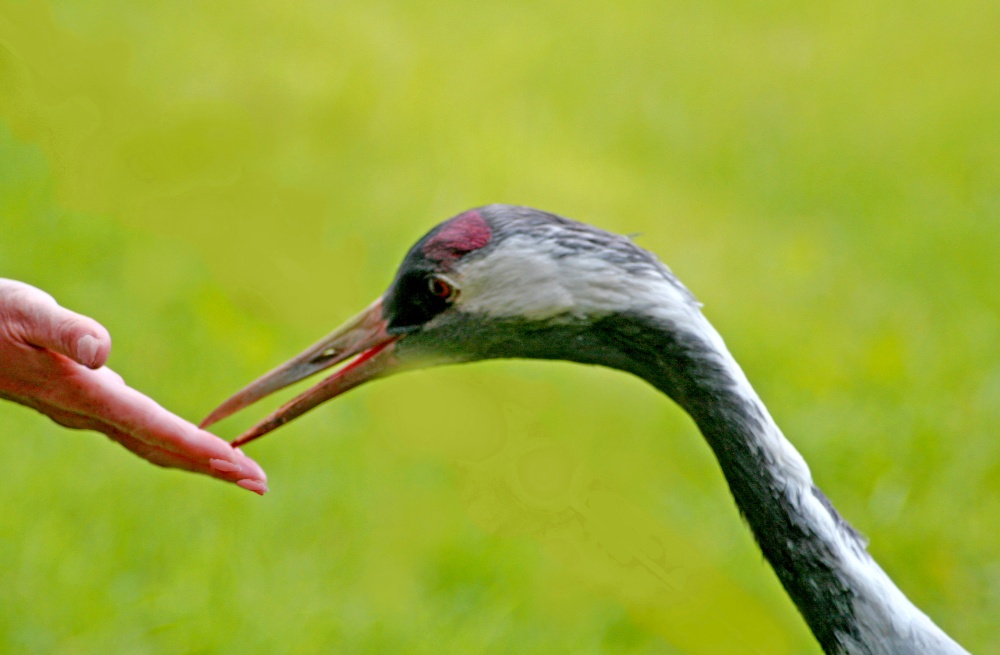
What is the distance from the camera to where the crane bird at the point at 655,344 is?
2484mm

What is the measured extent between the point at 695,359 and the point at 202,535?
2.78 m

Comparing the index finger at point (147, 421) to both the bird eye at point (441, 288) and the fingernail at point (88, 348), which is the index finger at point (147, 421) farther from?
the bird eye at point (441, 288)

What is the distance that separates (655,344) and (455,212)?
4.09 m

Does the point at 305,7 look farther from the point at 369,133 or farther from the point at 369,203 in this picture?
the point at 369,203

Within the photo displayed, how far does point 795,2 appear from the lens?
9.44 metres

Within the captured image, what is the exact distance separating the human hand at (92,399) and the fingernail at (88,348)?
144 millimetres

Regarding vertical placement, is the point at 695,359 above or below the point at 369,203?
above

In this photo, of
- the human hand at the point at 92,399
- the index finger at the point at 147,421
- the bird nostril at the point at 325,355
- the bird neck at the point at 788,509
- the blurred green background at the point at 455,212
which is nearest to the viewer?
the bird neck at the point at 788,509

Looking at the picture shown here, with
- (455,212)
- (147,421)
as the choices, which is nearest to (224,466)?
(147,421)

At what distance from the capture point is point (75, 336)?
2.51m

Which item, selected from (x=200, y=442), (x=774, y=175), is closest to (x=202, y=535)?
(x=200, y=442)

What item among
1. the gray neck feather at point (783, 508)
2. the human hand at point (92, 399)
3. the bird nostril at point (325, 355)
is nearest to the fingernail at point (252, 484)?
the human hand at point (92, 399)

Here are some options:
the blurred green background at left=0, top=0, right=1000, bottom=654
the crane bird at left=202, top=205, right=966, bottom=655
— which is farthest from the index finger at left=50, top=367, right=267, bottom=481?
the blurred green background at left=0, top=0, right=1000, bottom=654

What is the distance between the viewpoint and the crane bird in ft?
8.15
